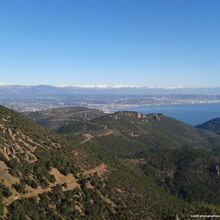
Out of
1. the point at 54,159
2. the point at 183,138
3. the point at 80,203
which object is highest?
the point at 54,159

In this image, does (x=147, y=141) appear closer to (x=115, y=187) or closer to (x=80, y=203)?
(x=115, y=187)

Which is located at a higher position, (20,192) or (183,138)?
(20,192)

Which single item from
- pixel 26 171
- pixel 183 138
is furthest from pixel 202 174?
pixel 183 138

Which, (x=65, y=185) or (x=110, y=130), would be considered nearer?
(x=65, y=185)

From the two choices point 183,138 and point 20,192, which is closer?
point 20,192

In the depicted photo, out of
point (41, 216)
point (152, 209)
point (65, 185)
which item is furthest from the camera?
point (152, 209)

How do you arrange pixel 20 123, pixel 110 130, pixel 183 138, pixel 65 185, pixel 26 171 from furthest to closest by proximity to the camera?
1. pixel 183 138
2. pixel 110 130
3. pixel 20 123
4. pixel 65 185
5. pixel 26 171

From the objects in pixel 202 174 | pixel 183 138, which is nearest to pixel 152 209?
pixel 202 174

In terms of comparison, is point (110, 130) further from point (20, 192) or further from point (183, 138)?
point (20, 192)

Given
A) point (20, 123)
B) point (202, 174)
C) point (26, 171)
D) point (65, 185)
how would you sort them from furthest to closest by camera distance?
point (202, 174) → point (20, 123) → point (65, 185) → point (26, 171)
